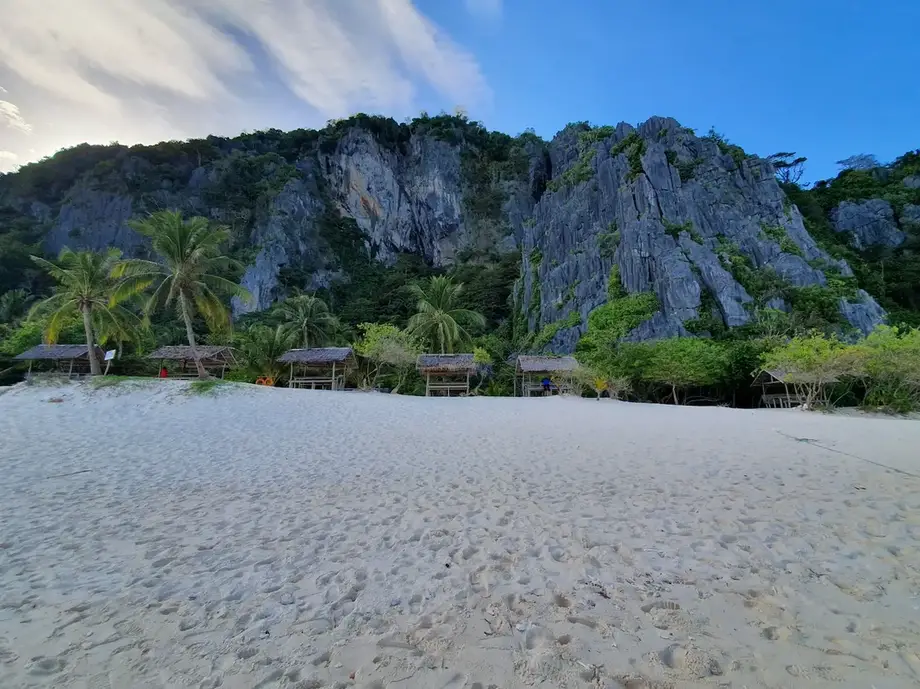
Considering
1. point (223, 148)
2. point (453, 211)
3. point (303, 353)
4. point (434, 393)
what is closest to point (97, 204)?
point (223, 148)

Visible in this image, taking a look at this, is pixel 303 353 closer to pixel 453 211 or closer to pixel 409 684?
pixel 409 684

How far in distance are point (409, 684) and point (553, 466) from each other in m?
4.94

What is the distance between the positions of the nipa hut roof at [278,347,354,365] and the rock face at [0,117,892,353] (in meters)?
21.4

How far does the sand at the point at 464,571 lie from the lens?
227 cm

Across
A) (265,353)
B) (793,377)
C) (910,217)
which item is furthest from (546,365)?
(910,217)

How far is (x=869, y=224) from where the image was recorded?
48.8 m

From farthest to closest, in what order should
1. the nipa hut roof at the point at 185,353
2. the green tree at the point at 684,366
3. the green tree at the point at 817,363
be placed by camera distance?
1. the green tree at the point at 684,366
2. the nipa hut roof at the point at 185,353
3. the green tree at the point at 817,363

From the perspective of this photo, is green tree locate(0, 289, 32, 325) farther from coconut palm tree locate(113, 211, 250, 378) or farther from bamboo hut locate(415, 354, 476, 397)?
bamboo hut locate(415, 354, 476, 397)

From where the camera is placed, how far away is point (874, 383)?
2123 cm

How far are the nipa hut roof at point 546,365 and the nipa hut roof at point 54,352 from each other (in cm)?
2730

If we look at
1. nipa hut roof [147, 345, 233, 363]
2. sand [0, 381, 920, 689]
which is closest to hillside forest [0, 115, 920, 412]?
nipa hut roof [147, 345, 233, 363]

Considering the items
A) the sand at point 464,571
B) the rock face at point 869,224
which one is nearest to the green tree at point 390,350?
the sand at point 464,571

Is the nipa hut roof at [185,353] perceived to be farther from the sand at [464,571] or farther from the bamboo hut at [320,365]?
the sand at [464,571]

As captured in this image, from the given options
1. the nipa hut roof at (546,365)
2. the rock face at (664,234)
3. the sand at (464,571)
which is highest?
the rock face at (664,234)
